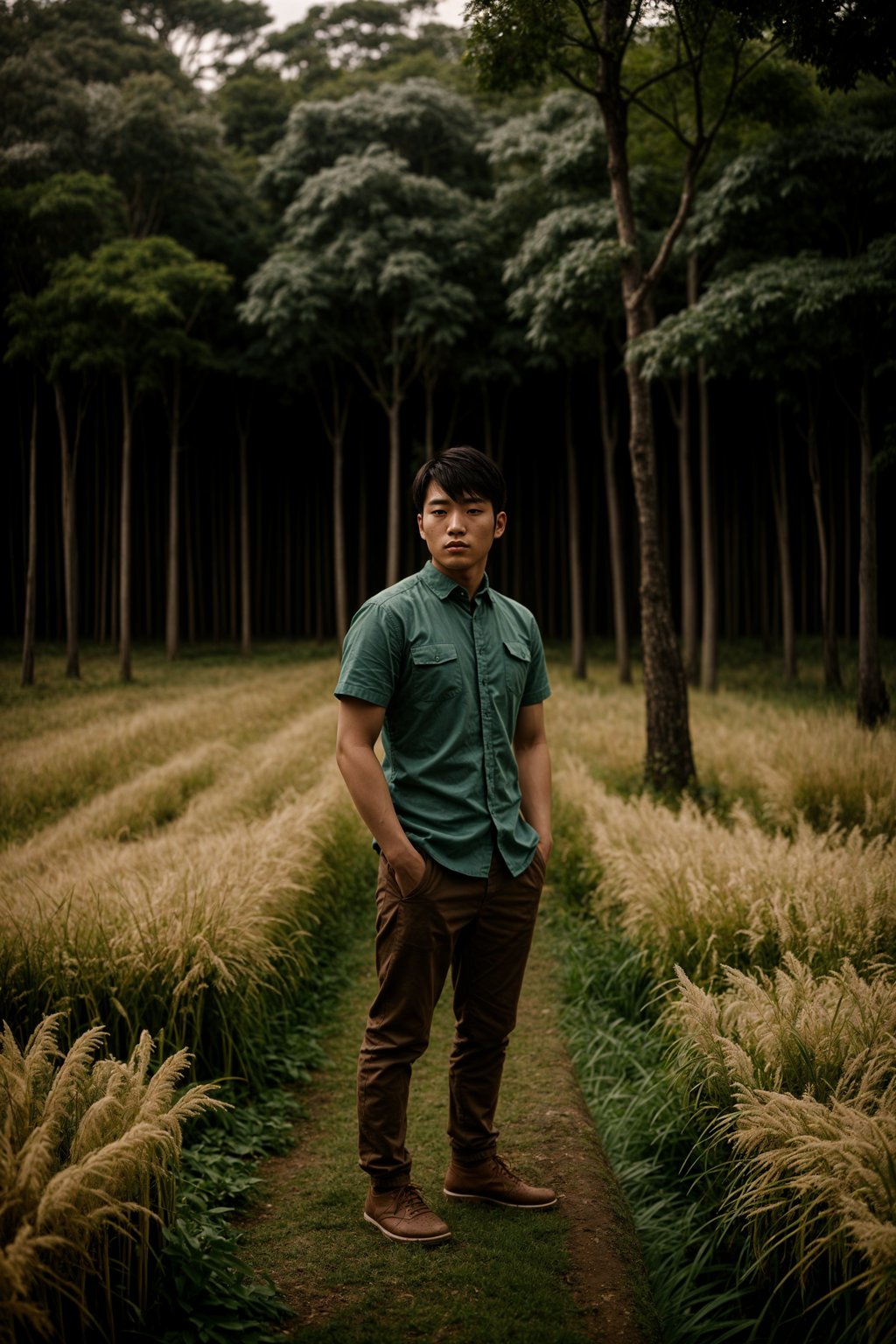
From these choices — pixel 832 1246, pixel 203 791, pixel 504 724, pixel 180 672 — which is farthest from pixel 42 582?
pixel 832 1246

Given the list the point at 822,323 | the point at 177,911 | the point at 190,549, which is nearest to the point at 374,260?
the point at 822,323

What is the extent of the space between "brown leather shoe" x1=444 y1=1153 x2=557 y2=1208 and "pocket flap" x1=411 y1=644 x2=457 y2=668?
153cm

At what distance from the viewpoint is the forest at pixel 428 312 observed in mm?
10477

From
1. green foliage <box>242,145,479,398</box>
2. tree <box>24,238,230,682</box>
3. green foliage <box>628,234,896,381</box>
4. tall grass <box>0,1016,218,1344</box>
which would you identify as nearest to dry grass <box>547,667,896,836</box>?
green foliage <box>628,234,896,381</box>

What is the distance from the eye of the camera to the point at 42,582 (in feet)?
45.3

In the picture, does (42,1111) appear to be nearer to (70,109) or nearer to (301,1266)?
(301,1266)

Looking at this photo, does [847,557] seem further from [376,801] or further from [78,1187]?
[78,1187]

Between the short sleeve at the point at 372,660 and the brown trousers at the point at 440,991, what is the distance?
1.62 ft

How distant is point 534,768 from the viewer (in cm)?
278

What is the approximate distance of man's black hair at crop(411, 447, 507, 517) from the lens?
2.54 m

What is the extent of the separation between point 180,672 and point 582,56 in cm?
1475

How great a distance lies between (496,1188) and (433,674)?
1586 millimetres

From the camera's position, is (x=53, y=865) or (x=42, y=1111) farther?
(x=53, y=865)

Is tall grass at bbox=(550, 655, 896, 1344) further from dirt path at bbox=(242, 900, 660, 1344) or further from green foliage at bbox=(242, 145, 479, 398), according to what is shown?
green foliage at bbox=(242, 145, 479, 398)
